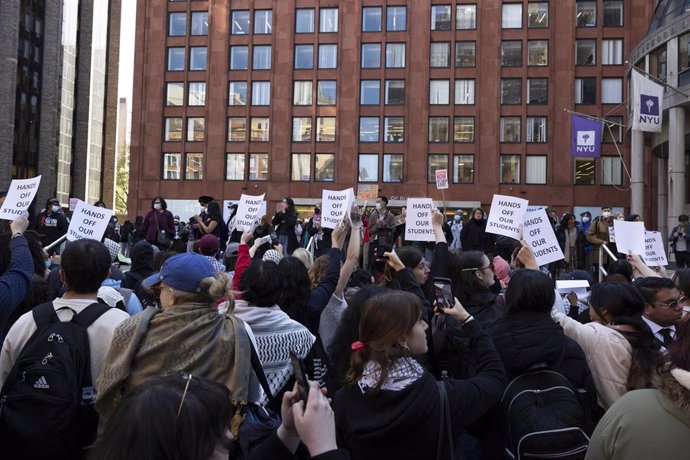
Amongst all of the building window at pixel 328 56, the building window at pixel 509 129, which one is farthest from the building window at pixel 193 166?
the building window at pixel 509 129

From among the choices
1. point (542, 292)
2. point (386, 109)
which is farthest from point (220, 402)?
point (386, 109)

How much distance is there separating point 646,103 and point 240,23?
131ft

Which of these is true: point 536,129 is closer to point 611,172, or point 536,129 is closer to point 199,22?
point 611,172

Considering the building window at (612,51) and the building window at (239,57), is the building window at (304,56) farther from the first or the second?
the building window at (612,51)

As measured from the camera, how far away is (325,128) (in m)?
57.4

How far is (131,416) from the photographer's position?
176cm

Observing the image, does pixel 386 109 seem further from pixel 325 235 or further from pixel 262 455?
pixel 262 455

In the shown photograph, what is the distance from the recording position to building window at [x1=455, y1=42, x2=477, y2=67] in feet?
183

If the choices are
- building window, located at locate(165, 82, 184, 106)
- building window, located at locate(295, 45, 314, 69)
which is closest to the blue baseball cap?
building window, located at locate(295, 45, 314, 69)

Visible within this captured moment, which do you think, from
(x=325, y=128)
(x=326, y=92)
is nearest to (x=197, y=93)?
(x=326, y=92)

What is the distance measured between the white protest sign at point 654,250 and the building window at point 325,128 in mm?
48949

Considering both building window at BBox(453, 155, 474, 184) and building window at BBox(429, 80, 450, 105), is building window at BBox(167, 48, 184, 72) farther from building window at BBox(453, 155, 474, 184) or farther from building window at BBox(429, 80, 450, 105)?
building window at BBox(453, 155, 474, 184)

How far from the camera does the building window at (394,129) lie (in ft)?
185

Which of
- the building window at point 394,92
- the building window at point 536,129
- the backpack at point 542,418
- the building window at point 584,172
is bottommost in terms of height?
the backpack at point 542,418
